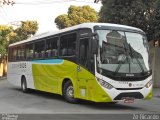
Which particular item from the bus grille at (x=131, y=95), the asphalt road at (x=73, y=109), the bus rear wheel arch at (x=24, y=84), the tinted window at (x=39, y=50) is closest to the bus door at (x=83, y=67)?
the asphalt road at (x=73, y=109)

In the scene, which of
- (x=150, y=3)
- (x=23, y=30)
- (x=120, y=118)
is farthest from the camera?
(x=23, y=30)

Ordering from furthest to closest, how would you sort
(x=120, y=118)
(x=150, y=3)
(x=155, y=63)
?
(x=155, y=63) < (x=150, y=3) < (x=120, y=118)

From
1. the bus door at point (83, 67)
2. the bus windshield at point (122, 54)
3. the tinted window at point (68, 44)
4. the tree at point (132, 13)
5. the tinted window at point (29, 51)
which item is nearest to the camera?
the bus windshield at point (122, 54)

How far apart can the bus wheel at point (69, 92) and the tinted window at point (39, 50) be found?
327cm

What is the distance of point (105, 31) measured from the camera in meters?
15.5

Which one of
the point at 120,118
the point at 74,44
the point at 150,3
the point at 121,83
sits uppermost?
the point at 150,3

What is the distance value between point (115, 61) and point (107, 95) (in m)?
1.27

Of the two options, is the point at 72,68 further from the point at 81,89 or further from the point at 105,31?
the point at 105,31

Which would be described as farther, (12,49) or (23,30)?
(23,30)

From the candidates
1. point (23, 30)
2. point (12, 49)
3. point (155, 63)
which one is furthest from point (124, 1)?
point (23, 30)

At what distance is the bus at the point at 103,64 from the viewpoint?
A: 1490cm

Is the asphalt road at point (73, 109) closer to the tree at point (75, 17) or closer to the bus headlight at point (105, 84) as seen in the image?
the bus headlight at point (105, 84)

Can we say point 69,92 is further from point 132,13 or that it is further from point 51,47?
point 132,13

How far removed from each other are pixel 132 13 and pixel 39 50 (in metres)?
8.13
